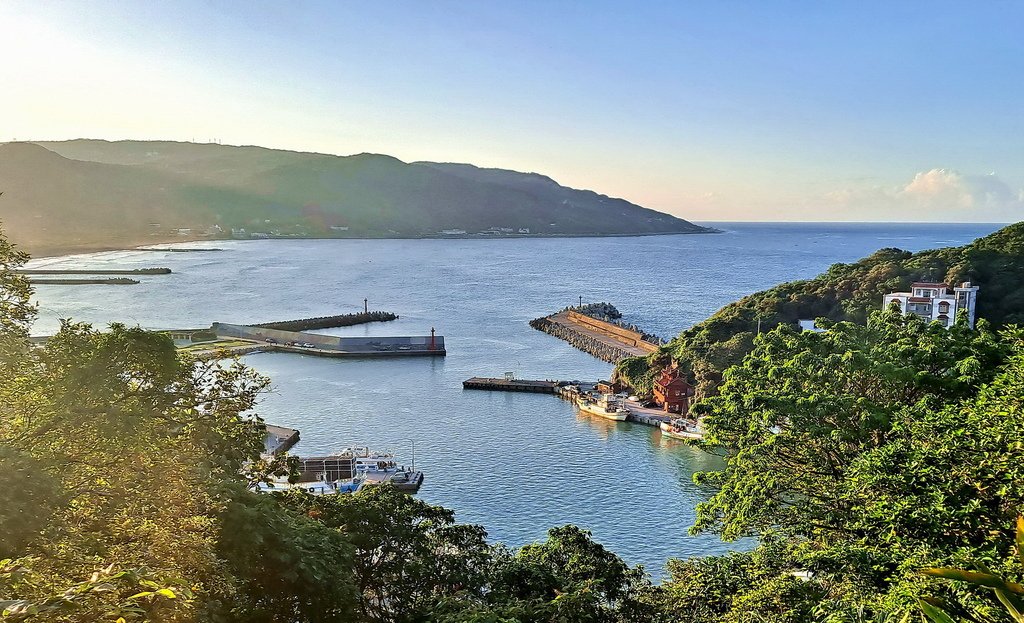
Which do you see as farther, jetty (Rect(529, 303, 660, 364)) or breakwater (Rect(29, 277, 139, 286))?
breakwater (Rect(29, 277, 139, 286))

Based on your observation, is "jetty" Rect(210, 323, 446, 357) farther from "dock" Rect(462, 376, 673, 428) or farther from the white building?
the white building

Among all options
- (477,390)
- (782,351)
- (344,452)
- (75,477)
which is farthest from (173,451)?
(477,390)

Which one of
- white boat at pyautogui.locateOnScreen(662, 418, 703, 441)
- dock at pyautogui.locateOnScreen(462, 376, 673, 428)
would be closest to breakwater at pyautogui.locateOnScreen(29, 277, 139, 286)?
dock at pyautogui.locateOnScreen(462, 376, 673, 428)

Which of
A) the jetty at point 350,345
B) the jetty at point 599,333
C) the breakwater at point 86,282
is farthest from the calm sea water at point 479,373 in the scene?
the breakwater at point 86,282

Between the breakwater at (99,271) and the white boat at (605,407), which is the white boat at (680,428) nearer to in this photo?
the white boat at (605,407)

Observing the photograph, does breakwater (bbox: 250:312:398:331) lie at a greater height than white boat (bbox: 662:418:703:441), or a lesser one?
greater

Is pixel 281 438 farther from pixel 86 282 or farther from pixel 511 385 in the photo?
pixel 86 282

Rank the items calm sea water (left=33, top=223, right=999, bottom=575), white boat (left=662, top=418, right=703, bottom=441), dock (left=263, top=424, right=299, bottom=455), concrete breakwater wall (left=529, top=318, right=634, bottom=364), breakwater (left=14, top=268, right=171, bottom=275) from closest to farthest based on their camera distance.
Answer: calm sea water (left=33, top=223, right=999, bottom=575)
dock (left=263, top=424, right=299, bottom=455)
white boat (left=662, top=418, right=703, bottom=441)
concrete breakwater wall (left=529, top=318, right=634, bottom=364)
breakwater (left=14, top=268, right=171, bottom=275)
